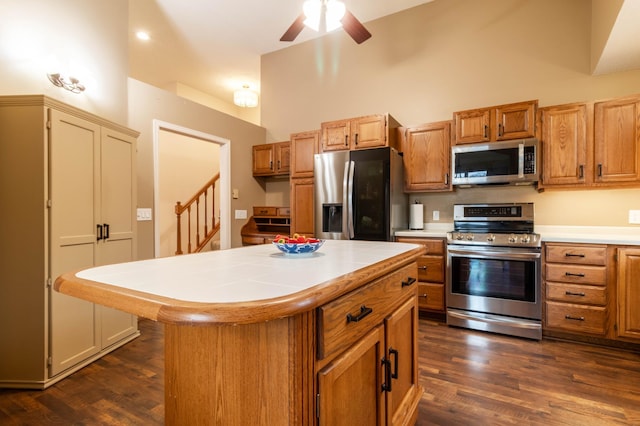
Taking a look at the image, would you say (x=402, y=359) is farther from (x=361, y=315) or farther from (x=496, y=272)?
(x=496, y=272)

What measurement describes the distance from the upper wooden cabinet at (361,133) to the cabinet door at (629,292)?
219cm

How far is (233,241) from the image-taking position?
14.4 feet

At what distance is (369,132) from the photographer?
342 cm

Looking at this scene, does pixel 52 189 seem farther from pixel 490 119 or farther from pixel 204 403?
pixel 490 119

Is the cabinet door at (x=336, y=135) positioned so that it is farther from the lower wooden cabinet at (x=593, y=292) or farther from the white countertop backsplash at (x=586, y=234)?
the lower wooden cabinet at (x=593, y=292)

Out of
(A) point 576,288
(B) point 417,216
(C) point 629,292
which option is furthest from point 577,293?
(B) point 417,216

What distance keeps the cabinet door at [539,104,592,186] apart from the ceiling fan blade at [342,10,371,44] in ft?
5.96

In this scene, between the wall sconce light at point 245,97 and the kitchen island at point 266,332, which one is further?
the wall sconce light at point 245,97

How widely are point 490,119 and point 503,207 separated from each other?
88 cm

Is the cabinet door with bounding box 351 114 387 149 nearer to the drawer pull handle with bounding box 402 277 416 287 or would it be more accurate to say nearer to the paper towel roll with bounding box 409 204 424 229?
the paper towel roll with bounding box 409 204 424 229

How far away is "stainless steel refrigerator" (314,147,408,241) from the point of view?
318 cm

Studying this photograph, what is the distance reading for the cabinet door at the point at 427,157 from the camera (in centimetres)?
326

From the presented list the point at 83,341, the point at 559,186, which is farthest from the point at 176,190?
the point at 559,186

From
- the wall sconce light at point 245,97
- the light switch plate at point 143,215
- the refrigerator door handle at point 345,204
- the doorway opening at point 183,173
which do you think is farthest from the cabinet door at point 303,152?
the wall sconce light at point 245,97
